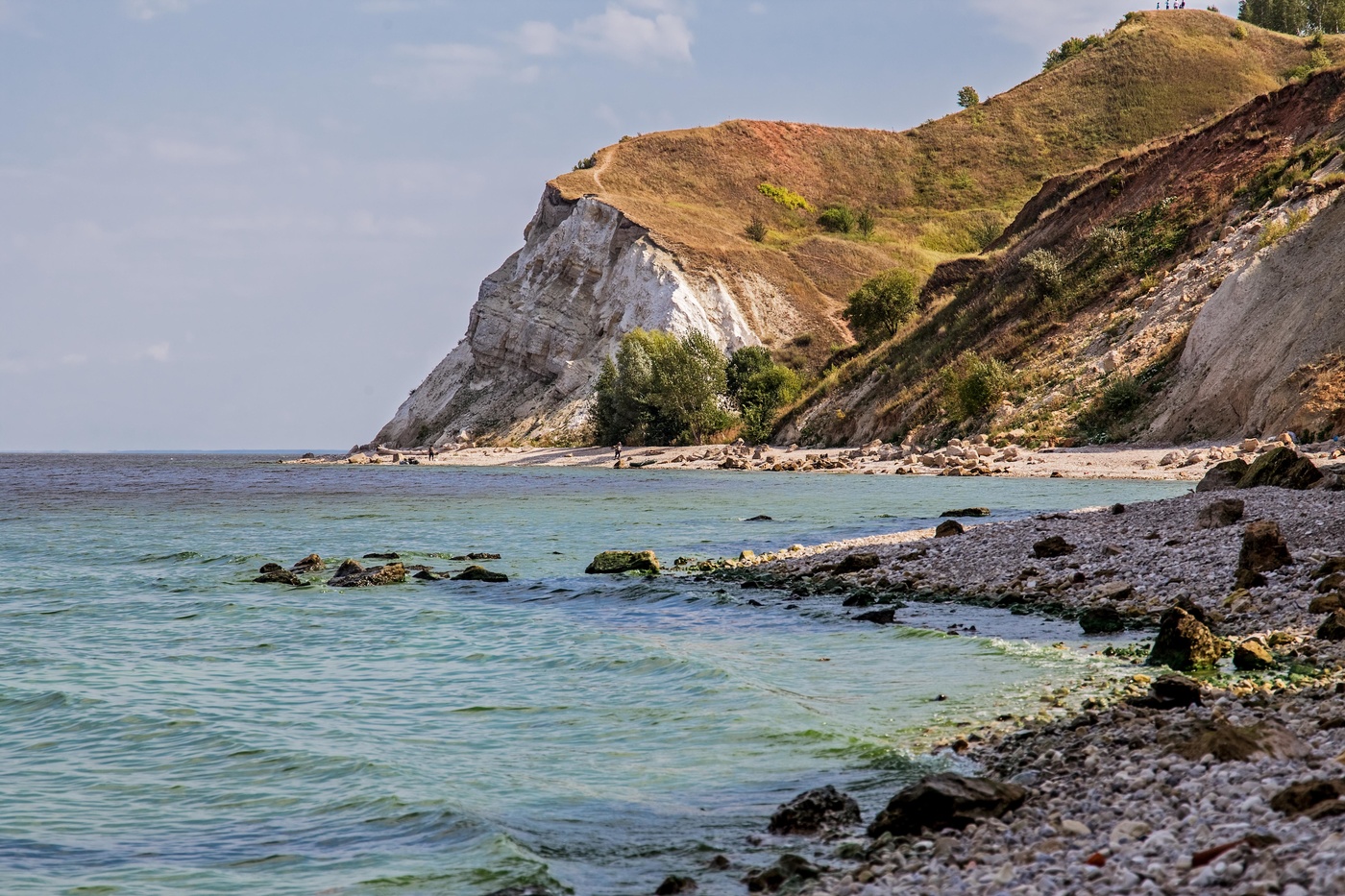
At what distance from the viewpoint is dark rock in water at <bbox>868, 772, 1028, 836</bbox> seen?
19.2ft

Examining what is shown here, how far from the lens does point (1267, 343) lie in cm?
3238

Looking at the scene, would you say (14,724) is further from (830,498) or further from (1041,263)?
(1041,263)

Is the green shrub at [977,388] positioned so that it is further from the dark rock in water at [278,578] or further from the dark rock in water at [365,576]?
the dark rock in water at [278,578]

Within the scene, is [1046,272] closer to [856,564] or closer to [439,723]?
[856,564]

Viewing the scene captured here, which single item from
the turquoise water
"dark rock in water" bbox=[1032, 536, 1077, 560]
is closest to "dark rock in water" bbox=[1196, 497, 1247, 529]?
"dark rock in water" bbox=[1032, 536, 1077, 560]

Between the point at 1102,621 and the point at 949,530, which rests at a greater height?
the point at 949,530

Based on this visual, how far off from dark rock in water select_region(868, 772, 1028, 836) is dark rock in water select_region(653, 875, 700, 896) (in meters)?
1.08

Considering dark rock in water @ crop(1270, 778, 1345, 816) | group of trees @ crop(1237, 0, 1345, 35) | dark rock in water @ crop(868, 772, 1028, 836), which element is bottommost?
dark rock in water @ crop(868, 772, 1028, 836)

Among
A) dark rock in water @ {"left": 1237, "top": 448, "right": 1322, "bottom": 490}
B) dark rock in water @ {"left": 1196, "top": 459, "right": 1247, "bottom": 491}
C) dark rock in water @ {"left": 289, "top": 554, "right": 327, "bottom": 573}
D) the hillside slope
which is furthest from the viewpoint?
the hillside slope

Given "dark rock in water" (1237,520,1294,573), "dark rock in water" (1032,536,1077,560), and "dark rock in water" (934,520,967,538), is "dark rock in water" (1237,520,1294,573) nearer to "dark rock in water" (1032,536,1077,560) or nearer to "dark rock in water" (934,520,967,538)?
"dark rock in water" (1032,536,1077,560)

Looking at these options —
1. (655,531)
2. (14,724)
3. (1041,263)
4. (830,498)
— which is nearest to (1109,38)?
(1041,263)

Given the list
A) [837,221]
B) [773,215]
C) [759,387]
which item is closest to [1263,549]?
[759,387]

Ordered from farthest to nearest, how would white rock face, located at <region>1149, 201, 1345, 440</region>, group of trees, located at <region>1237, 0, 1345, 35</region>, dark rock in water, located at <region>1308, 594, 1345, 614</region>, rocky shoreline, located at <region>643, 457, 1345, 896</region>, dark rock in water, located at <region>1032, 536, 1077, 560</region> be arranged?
group of trees, located at <region>1237, 0, 1345, 35</region>, white rock face, located at <region>1149, 201, 1345, 440</region>, dark rock in water, located at <region>1032, 536, 1077, 560</region>, dark rock in water, located at <region>1308, 594, 1345, 614</region>, rocky shoreline, located at <region>643, 457, 1345, 896</region>

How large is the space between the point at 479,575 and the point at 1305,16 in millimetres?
127418
